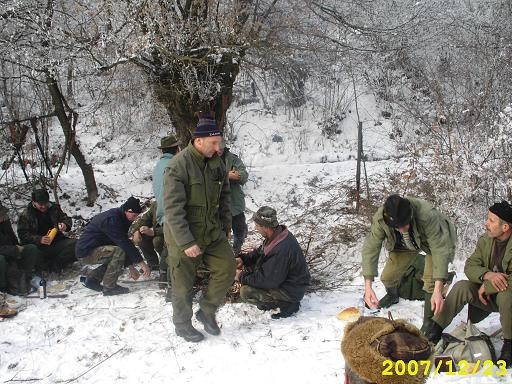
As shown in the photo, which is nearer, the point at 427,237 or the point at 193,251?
the point at 193,251

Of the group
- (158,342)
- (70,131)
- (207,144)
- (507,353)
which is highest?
(70,131)

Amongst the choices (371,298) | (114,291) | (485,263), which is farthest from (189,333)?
(485,263)

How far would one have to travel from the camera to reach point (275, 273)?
4.29 m

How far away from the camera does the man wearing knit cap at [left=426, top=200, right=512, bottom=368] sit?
357 cm

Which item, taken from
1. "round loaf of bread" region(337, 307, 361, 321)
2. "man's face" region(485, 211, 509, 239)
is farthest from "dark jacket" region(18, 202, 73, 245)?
"man's face" region(485, 211, 509, 239)

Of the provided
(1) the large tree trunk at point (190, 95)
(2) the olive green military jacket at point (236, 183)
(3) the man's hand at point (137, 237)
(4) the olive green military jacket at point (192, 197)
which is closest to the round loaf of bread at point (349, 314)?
(4) the olive green military jacket at point (192, 197)

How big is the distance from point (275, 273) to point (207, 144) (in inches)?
54.8

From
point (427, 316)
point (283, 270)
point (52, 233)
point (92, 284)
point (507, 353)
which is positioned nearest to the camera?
point (507, 353)

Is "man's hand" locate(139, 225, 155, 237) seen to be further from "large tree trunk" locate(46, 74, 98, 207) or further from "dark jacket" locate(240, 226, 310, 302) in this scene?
"large tree trunk" locate(46, 74, 98, 207)

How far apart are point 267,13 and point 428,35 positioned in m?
8.13

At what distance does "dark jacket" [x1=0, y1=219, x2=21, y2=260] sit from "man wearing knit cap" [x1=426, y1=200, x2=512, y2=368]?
4.57 m

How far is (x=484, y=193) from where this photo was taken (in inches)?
244

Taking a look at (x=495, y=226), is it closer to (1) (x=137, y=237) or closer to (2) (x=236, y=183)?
(2) (x=236, y=183)

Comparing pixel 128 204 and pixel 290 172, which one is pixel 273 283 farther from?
pixel 290 172
